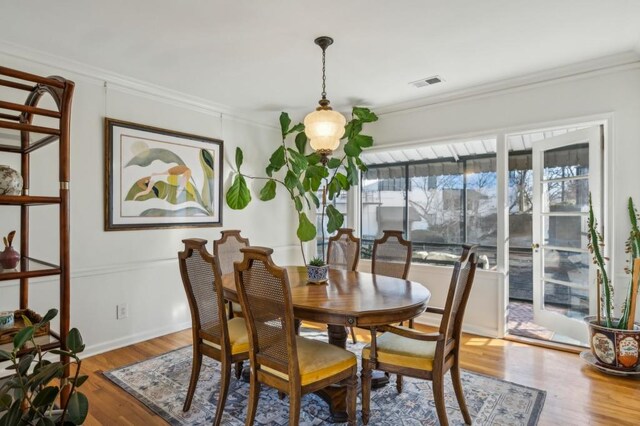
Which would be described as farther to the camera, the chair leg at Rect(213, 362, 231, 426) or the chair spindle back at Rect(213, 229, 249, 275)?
the chair spindle back at Rect(213, 229, 249, 275)

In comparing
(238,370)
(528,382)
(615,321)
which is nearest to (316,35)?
(238,370)

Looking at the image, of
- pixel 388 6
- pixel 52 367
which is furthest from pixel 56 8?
pixel 52 367

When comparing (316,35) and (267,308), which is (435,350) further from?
(316,35)

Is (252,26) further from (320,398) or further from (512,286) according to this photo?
(512,286)

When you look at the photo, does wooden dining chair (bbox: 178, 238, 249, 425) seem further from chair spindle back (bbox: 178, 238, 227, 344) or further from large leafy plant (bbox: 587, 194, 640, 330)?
large leafy plant (bbox: 587, 194, 640, 330)

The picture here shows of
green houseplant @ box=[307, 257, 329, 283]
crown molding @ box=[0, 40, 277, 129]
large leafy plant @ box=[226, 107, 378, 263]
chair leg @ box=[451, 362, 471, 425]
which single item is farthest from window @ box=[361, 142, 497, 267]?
chair leg @ box=[451, 362, 471, 425]

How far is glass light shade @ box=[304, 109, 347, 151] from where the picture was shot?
282cm

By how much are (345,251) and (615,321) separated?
2.36 m

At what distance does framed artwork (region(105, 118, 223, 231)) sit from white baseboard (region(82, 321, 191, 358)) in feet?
3.46

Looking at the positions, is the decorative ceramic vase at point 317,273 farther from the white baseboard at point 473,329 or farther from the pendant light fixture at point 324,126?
the white baseboard at point 473,329

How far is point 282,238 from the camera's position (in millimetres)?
5270

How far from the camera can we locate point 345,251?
373 cm

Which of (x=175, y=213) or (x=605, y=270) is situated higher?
(x=175, y=213)

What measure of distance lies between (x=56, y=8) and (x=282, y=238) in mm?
3570
